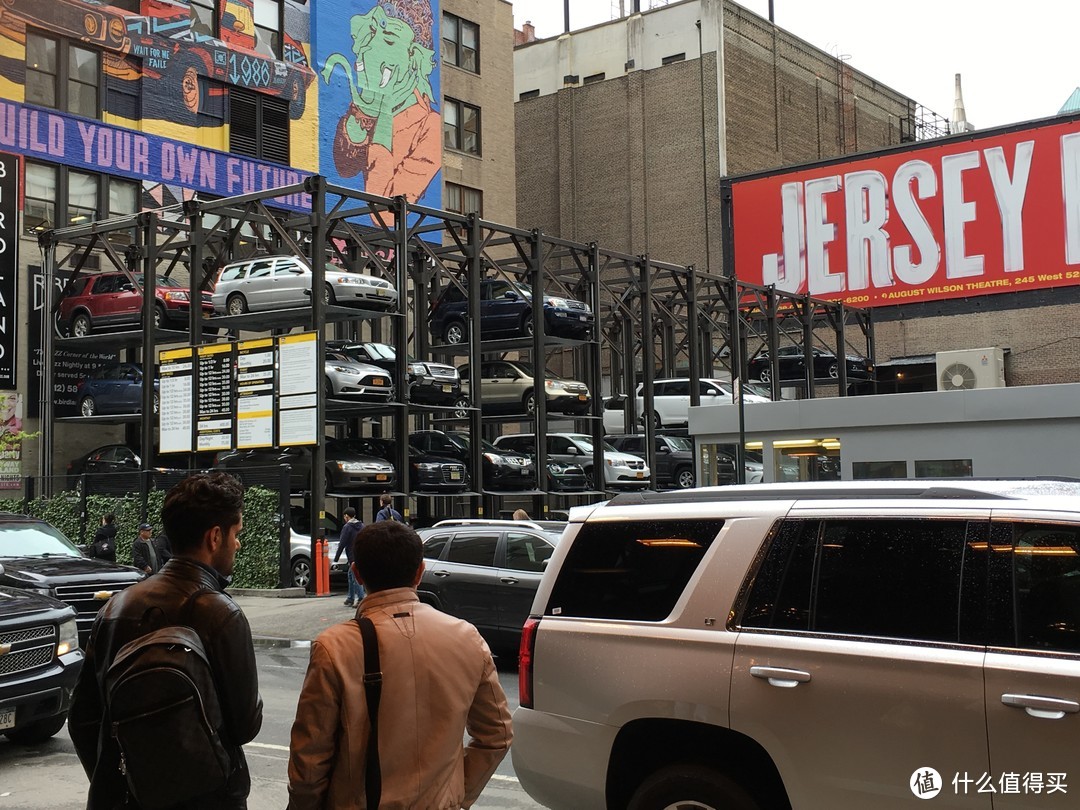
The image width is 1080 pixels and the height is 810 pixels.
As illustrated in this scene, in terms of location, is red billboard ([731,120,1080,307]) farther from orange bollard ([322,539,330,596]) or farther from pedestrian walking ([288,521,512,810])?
pedestrian walking ([288,521,512,810])

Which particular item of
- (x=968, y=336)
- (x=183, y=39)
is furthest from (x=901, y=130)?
(x=183, y=39)

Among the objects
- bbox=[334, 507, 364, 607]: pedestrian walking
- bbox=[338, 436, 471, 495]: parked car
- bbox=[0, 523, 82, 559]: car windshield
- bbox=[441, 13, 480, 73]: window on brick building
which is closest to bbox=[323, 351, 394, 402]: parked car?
bbox=[338, 436, 471, 495]: parked car

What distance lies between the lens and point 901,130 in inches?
2712

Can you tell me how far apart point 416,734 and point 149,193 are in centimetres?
3466

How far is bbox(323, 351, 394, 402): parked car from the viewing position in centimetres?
2595

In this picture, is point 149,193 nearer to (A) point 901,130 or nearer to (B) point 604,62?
(B) point 604,62

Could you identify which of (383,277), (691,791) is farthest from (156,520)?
(691,791)

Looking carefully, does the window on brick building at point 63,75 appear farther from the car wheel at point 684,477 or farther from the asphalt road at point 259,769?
the asphalt road at point 259,769

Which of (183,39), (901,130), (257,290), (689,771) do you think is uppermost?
(901,130)

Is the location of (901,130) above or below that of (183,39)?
above

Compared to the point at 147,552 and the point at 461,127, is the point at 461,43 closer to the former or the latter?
the point at 461,127

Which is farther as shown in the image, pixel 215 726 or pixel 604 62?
pixel 604 62

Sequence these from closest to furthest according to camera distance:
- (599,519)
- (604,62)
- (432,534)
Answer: (599,519), (432,534), (604,62)

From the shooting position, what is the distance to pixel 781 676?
443cm
